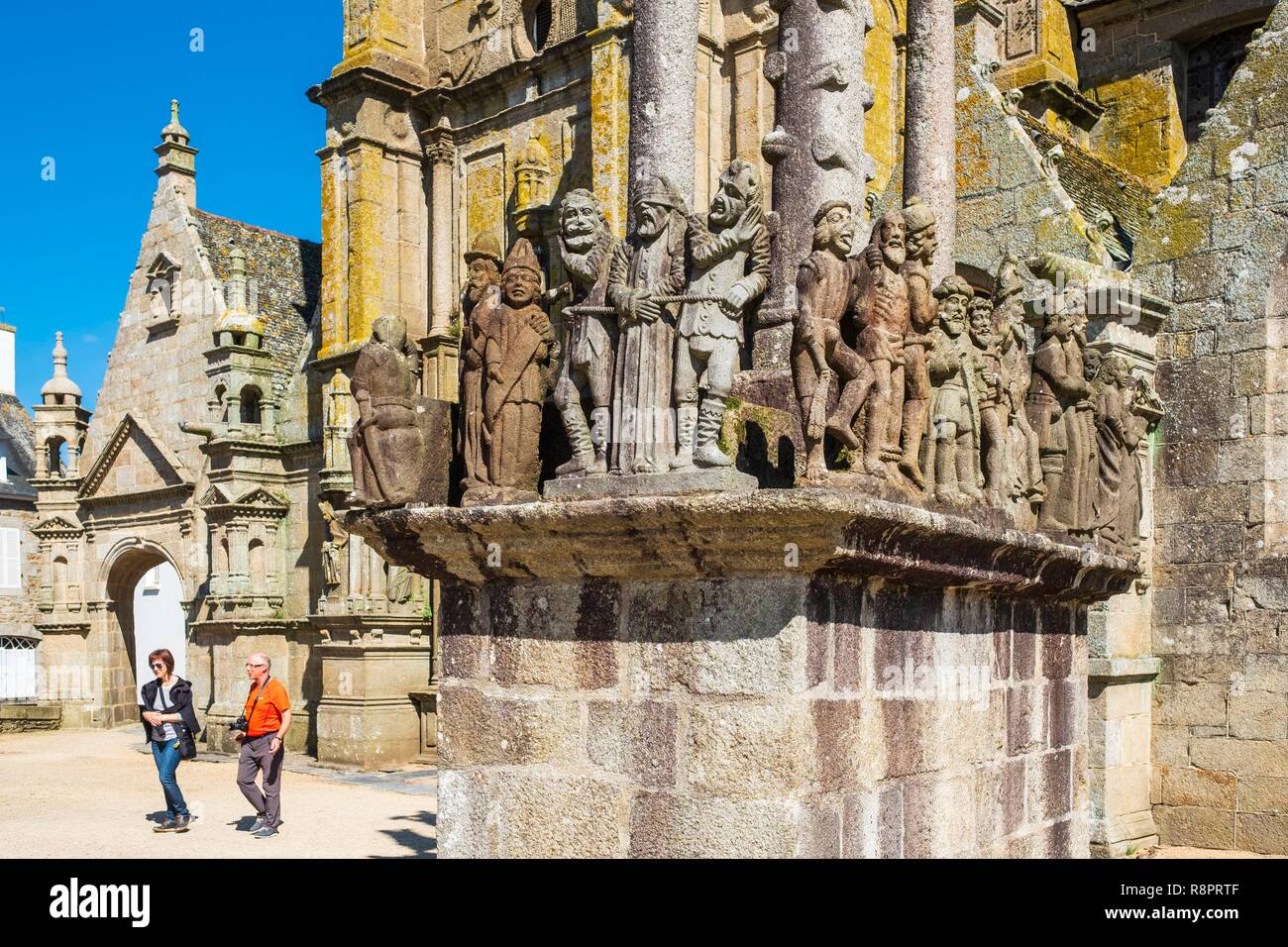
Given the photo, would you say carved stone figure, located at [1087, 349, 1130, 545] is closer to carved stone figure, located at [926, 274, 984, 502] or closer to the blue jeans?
carved stone figure, located at [926, 274, 984, 502]

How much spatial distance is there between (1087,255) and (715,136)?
6275 millimetres

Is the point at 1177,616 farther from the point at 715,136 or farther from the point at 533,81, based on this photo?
the point at 533,81

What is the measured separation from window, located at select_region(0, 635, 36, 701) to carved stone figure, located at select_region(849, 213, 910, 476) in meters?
26.0

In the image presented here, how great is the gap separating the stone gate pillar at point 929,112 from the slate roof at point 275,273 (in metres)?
15.4

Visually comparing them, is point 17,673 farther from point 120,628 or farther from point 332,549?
point 332,549

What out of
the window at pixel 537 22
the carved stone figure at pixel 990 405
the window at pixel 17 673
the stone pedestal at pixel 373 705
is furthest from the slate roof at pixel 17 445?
the carved stone figure at pixel 990 405

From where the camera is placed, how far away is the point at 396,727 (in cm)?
1711

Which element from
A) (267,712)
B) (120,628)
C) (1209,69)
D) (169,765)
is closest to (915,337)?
(267,712)

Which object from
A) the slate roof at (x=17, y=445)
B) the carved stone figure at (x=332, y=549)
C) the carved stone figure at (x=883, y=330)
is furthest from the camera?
the slate roof at (x=17, y=445)

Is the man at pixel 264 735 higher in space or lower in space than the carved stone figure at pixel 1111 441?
lower

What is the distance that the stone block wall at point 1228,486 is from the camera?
9.55 m

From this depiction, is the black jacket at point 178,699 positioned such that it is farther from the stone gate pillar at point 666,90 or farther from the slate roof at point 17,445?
the slate roof at point 17,445

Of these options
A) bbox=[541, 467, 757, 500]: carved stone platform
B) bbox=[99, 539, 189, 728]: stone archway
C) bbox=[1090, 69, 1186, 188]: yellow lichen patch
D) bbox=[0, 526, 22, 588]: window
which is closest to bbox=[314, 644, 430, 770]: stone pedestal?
bbox=[99, 539, 189, 728]: stone archway

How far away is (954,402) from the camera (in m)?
5.14
